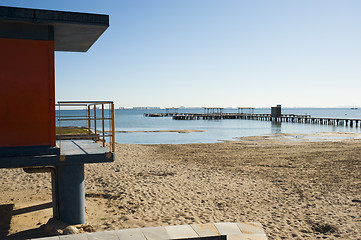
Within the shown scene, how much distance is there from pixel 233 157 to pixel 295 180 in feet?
19.8

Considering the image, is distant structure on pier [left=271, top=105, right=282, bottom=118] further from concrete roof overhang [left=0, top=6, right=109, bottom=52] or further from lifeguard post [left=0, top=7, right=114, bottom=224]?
lifeguard post [left=0, top=7, right=114, bottom=224]

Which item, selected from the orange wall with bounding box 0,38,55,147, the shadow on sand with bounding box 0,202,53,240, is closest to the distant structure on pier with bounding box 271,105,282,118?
the shadow on sand with bounding box 0,202,53,240

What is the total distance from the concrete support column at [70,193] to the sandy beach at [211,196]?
606 millimetres

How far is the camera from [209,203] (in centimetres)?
890

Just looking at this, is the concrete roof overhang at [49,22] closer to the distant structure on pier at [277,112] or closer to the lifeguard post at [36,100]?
the lifeguard post at [36,100]

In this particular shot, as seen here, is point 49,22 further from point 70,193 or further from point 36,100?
point 70,193

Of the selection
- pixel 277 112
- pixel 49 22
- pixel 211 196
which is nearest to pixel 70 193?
pixel 49 22

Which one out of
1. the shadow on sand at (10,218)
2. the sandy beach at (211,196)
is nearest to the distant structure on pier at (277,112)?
the sandy beach at (211,196)

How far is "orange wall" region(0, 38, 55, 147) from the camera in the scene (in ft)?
20.4

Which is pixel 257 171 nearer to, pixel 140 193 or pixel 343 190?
pixel 343 190

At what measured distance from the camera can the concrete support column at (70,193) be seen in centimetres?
665

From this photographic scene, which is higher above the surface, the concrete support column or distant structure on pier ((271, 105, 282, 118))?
distant structure on pier ((271, 105, 282, 118))

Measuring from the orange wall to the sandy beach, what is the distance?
6.91ft

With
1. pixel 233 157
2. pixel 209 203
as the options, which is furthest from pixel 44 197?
pixel 233 157
